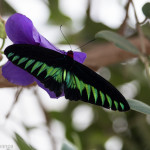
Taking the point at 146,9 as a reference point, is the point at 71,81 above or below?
below

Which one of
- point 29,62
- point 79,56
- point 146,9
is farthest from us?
point 146,9

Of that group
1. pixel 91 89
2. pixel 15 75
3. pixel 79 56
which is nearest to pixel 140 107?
pixel 91 89

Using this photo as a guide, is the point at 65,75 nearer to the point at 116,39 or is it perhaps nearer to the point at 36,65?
the point at 36,65

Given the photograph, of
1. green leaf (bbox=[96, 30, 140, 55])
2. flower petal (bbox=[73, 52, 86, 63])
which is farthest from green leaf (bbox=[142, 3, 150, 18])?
flower petal (bbox=[73, 52, 86, 63])

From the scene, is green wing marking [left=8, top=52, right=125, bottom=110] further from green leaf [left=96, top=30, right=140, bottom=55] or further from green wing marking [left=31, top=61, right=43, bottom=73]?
green leaf [left=96, top=30, right=140, bottom=55]

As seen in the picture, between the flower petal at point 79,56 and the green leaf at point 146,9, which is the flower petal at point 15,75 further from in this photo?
the green leaf at point 146,9

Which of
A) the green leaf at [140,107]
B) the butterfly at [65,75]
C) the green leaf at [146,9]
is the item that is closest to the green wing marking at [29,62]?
the butterfly at [65,75]
